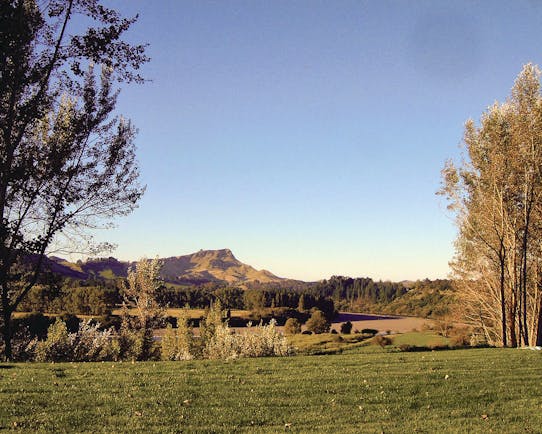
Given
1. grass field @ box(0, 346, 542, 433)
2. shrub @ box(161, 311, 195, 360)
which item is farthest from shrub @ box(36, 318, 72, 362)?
shrub @ box(161, 311, 195, 360)

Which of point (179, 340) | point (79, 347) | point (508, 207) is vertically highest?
point (508, 207)

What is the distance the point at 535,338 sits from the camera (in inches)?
1390

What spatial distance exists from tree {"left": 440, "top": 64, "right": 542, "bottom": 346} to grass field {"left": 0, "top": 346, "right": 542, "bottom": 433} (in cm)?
1625

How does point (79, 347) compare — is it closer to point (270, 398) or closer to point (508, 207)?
point (270, 398)

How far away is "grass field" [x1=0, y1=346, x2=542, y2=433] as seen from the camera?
34.4 feet

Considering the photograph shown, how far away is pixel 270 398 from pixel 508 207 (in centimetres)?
2916

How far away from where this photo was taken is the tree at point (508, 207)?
32206 mm

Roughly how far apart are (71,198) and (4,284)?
5.29 meters

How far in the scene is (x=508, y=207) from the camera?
3431cm

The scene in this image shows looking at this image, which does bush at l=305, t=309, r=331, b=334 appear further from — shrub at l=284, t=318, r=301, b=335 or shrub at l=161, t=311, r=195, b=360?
shrub at l=161, t=311, r=195, b=360

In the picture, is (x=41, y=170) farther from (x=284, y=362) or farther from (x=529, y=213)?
(x=529, y=213)

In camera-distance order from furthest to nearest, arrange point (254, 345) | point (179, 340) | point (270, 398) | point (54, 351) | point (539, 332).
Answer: point (179, 340) < point (254, 345) < point (539, 332) < point (54, 351) < point (270, 398)

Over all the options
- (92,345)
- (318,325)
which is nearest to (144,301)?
(92,345)

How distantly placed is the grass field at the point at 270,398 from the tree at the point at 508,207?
16248 mm
